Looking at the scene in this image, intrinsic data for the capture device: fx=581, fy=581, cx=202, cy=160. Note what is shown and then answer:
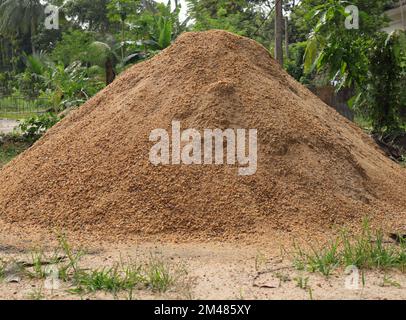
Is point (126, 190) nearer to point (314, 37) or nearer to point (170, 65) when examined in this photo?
point (170, 65)

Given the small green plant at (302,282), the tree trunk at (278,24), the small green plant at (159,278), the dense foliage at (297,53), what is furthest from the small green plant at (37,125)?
the small green plant at (302,282)

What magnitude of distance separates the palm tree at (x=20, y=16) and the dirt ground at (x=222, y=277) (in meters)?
34.6

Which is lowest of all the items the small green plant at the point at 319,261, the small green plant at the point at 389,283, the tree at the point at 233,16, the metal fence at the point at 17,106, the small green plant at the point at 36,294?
the small green plant at the point at 36,294

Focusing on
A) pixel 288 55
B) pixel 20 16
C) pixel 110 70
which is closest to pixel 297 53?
pixel 288 55

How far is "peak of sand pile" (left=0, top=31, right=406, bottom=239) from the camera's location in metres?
5.31

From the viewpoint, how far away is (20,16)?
37.6 m

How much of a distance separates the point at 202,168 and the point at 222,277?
1925 millimetres

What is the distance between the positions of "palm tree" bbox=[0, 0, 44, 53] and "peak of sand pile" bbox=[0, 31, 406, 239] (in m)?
32.1

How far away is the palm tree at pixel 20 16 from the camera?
37062 mm

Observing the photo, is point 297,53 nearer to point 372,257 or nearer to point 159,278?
point 372,257

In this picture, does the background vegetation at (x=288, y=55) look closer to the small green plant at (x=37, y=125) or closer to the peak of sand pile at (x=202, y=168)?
the small green plant at (x=37, y=125)

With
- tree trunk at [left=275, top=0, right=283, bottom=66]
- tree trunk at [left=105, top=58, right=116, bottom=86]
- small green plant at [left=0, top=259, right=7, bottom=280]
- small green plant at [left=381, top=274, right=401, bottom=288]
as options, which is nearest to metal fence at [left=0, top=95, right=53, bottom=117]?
tree trunk at [left=105, top=58, right=116, bottom=86]

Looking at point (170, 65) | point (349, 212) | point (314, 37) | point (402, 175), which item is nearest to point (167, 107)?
point (170, 65)
